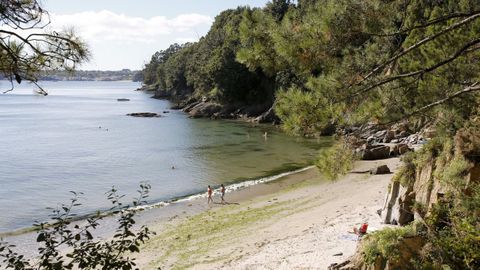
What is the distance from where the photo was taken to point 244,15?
895 cm

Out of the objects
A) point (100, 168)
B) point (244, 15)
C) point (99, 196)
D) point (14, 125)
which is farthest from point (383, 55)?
point (14, 125)

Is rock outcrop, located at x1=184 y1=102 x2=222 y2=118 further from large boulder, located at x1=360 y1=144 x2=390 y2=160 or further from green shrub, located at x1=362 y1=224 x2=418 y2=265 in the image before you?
green shrub, located at x1=362 y1=224 x2=418 y2=265

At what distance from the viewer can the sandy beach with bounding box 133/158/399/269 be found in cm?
1356

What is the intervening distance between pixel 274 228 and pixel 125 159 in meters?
23.0

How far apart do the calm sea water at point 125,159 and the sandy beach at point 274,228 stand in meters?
3.47

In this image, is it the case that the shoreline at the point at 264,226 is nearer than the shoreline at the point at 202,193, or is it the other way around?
the shoreline at the point at 264,226

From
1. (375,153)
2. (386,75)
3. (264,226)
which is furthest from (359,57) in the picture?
(375,153)

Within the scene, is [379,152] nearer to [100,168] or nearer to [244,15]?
[100,168]

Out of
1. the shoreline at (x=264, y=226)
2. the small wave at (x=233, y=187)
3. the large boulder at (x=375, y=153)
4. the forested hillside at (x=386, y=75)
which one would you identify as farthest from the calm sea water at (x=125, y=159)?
the forested hillside at (x=386, y=75)

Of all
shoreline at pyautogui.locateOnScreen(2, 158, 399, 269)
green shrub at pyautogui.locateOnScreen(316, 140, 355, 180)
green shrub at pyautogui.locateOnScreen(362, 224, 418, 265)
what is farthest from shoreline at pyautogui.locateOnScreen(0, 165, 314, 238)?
green shrub at pyautogui.locateOnScreen(362, 224, 418, 265)

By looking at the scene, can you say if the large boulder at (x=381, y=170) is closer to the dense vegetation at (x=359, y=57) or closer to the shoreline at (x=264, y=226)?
the shoreline at (x=264, y=226)

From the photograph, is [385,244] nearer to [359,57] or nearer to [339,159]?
Answer: [339,159]

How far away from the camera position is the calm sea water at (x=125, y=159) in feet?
87.4

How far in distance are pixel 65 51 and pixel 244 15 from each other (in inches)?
197
